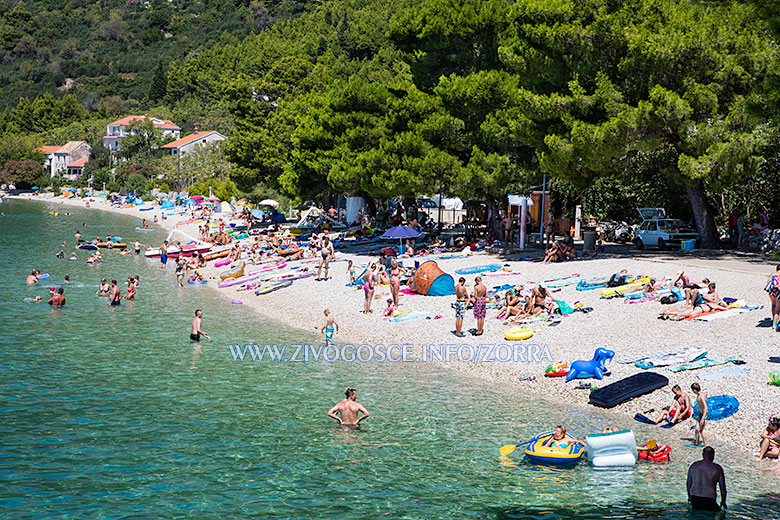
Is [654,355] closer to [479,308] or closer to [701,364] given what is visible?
[701,364]

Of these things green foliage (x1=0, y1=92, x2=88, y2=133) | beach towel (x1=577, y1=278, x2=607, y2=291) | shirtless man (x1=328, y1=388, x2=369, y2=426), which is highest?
green foliage (x1=0, y1=92, x2=88, y2=133)

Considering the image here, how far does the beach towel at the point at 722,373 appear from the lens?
1789cm

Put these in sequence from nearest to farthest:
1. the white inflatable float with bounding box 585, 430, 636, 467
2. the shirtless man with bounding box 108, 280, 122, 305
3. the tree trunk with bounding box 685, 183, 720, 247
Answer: the white inflatable float with bounding box 585, 430, 636, 467, the shirtless man with bounding box 108, 280, 122, 305, the tree trunk with bounding box 685, 183, 720, 247

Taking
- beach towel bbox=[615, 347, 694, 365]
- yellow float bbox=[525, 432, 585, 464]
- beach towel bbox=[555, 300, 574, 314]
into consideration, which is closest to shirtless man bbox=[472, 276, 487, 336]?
beach towel bbox=[555, 300, 574, 314]

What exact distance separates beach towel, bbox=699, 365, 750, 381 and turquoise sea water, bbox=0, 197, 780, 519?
8.78ft

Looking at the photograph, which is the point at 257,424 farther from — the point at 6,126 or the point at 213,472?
the point at 6,126

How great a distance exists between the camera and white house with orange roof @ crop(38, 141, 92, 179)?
458ft

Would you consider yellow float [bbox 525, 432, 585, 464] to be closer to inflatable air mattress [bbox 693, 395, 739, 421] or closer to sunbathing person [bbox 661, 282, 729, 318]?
inflatable air mattress [bbox 693, 395, 739, 421]

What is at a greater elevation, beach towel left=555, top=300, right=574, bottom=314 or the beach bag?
the beach bag

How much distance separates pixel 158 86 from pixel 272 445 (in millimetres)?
177267

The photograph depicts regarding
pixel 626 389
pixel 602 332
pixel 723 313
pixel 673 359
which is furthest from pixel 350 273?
pixel 626 389

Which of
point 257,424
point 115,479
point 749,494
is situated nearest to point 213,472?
point 115,479

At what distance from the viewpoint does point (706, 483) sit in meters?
12.2

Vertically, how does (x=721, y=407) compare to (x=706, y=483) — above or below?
above
